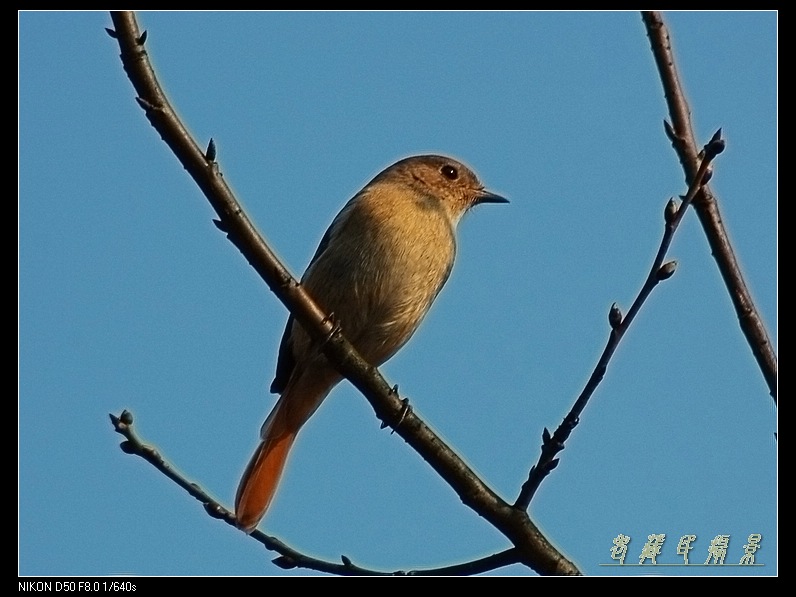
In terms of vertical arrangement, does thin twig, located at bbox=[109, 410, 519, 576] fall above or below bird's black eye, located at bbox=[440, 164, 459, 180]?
below

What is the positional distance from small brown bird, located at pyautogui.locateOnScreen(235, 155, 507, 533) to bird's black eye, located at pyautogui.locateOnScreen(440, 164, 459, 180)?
77 centimetres

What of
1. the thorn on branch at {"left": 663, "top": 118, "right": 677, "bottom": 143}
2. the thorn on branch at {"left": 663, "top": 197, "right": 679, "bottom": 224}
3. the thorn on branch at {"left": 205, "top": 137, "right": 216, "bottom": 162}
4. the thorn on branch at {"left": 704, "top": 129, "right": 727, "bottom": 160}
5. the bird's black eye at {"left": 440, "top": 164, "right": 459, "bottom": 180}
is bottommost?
the thorn on branch at {"left": 663, "top": 197, "right": 679, "bottom": 224}

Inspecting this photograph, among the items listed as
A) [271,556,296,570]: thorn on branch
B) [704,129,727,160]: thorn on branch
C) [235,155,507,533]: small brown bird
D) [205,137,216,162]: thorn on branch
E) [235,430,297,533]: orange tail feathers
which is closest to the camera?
[704,129,727,160]: thorn on branch

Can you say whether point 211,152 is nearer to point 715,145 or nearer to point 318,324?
point 318,324

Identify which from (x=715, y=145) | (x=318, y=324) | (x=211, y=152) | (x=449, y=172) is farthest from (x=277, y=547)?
(x=449, y=172)

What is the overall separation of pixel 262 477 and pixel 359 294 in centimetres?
129

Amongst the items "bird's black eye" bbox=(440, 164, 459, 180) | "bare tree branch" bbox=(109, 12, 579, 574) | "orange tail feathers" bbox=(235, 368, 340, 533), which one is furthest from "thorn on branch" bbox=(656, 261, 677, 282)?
"bird's black eye" bbox=(440, 164, 459, 180)

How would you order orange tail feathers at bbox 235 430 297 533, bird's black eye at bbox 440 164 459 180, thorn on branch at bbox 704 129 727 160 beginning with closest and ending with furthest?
thorn on branch at bbox 704 129 727 160, orange tail feathers at bbox 235 430 297 533, bird's black eye at bbox 440 164 459 180

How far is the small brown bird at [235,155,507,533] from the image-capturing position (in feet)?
19.0

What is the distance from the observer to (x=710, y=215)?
124 inches

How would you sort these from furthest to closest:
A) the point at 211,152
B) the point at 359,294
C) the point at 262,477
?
the point at 262,477 → the point at 359,294 → the point at 211,152

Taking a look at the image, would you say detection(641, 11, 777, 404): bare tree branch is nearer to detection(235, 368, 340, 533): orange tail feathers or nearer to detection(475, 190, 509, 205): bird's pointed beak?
detection(235, 368, 340, 533): orange tail feathers
